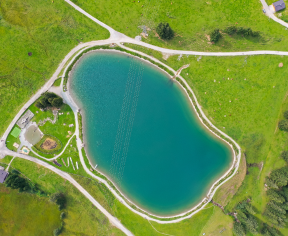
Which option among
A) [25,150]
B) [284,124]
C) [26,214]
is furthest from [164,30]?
[26,214]

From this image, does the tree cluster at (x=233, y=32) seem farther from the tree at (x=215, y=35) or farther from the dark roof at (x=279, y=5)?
the dark roof at (x=279, y=5)

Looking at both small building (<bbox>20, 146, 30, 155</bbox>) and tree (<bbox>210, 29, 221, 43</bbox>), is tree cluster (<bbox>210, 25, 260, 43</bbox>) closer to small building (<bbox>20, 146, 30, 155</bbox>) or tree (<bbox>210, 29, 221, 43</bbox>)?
tree (<bbox>210, 29, 221, 43</bbox>)

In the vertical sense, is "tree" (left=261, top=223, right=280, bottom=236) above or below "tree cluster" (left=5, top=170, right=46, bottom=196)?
above

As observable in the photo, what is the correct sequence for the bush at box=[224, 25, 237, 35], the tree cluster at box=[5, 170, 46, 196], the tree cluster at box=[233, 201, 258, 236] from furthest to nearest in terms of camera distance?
the bush at box=[224, 25, 237, 35] < the tree cluster at box=[5, 170, 46, 196] < the tree cluster at box=[233, 201, 258, 236]

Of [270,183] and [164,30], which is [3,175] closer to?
[164,30]

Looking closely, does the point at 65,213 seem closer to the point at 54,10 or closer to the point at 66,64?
the point at 66,64

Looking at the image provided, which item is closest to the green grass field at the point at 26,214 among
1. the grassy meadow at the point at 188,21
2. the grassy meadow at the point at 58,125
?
the grassy meadow at the point at 58,125

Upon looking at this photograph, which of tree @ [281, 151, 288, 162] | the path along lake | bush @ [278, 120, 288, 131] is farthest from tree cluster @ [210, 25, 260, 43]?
tree @ [281, 151, 288, 162]
